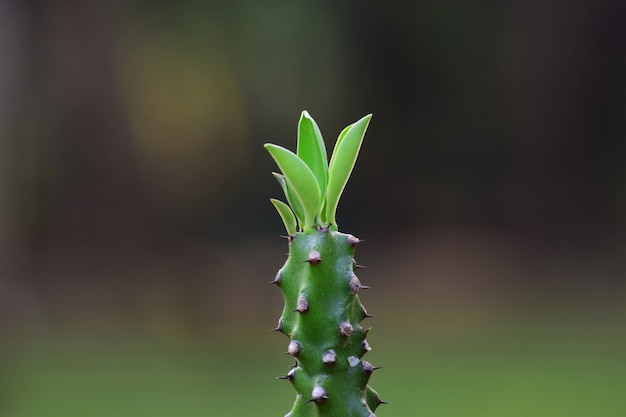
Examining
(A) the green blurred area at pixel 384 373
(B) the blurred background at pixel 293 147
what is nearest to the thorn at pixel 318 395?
(A) the green blurred area at pixel 384 373

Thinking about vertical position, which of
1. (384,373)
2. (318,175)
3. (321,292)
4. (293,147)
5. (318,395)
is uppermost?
(293,147)

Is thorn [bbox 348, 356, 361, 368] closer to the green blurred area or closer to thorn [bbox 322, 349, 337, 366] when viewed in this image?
thorn [bbox 322, 349, 337, 366]

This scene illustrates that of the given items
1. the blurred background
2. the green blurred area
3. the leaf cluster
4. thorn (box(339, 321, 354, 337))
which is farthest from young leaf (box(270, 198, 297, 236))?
the blurred background

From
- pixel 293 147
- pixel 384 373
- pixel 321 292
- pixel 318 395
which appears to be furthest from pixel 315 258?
pixel 293 147

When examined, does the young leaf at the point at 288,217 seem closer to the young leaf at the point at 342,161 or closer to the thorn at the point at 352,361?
the young leaf at the point at 342,161

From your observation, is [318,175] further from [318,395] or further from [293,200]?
[318,395]

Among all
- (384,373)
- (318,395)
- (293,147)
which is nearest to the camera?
(318,395)

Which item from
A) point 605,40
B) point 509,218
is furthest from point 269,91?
point 605,40

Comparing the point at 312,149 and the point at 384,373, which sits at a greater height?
the point at 384,373

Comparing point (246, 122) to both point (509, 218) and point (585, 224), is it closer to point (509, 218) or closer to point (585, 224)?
point (509, 218)

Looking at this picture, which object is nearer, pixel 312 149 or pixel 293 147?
pixel 312 149
